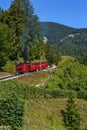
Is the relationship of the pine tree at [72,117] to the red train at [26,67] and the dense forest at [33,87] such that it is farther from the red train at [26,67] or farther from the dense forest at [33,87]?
the red train at [26,67]

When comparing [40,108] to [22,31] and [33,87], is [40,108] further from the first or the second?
[22,31]

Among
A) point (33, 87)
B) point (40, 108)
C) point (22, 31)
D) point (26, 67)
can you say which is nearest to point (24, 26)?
point (22, 31)

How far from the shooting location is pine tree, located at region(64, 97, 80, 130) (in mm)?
46438

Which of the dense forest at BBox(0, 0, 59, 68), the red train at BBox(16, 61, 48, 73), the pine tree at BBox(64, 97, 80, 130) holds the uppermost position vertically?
the dense forest at BBox(0, 0, 59, 68)

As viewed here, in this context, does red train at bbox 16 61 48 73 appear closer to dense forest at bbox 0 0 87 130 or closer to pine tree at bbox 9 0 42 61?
dense forest at bbox 0 0 87 130

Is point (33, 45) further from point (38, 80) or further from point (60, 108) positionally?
point (60, 108)

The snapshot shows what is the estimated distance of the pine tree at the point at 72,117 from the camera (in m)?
46.4

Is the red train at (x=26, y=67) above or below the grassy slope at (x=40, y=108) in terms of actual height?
above

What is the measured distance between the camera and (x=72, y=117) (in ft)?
155

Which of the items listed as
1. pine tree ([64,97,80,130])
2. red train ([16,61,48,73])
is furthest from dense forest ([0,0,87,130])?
red train ([16,61,48,73])

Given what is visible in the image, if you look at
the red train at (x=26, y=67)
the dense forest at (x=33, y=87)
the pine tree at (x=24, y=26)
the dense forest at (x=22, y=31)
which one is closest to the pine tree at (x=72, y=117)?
the dense forest at (x=33, y=87)

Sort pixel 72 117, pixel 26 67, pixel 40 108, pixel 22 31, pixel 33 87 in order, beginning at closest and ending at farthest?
pixel 72 117
pixel 40 108
pixel 33 87
pixel 26 67
pixel 22 31

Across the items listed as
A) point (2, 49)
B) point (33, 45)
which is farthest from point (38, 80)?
point (33, 45)

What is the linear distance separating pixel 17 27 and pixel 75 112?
53979 mm
